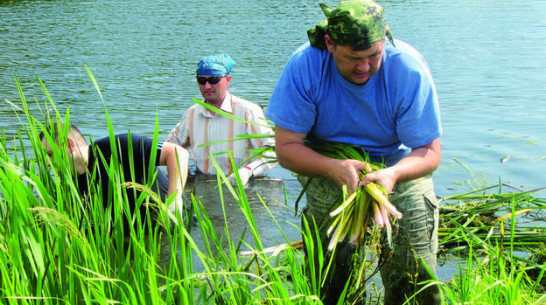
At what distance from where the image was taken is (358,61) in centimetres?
340

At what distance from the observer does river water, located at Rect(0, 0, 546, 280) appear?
9656 millimetres

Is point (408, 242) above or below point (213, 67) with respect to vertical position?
below

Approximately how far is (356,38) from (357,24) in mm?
57

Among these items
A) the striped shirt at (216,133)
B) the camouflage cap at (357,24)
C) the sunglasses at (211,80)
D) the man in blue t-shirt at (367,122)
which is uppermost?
the camouflage cap at (357,24)

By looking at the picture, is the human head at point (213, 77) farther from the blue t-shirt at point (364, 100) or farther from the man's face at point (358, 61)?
the man's face at point (358, 61)

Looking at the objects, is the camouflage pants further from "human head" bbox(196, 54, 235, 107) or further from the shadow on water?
"human head" bbox(196, 54, 235, 107)

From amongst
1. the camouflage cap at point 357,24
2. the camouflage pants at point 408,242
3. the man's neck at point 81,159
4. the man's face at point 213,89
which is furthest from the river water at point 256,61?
the camouflage cap at point 357,24

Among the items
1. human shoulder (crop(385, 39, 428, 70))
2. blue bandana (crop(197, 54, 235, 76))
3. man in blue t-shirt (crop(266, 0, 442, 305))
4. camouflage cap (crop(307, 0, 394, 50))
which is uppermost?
camouflage cap (crop(307, 0, 394, 50))

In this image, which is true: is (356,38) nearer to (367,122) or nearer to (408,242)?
(367,122)

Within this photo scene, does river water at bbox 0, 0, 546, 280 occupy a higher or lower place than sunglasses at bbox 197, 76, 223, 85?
lower

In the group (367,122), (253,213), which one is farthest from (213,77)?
(367,122)

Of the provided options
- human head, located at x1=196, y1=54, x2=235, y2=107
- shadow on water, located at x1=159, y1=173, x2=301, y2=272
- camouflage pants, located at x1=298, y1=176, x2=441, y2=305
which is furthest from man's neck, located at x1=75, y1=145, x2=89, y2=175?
human head, located at x1=196, y1=54, x2=235, y2=107

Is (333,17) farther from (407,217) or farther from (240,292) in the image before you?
(240,292)

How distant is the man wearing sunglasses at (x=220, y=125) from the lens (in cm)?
724
